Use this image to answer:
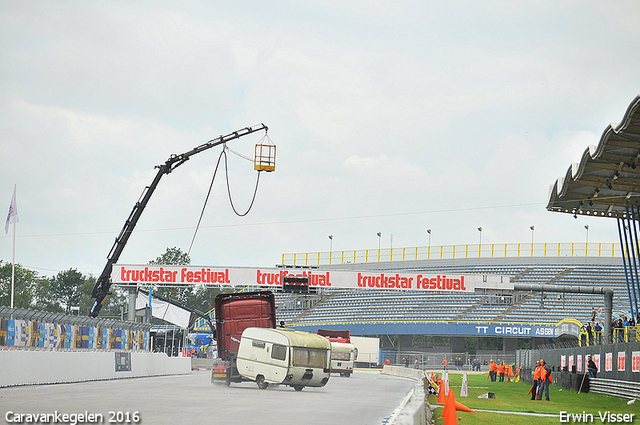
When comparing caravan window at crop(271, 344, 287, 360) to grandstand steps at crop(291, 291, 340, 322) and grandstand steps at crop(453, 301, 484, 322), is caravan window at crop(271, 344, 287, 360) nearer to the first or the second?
grandstand steps at crop(453, 301, 484, 322)

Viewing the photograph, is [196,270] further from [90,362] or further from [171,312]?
[90,362]

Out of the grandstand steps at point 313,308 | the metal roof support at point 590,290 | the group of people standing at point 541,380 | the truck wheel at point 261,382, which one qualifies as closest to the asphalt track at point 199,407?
the truck wheel at point 261,382

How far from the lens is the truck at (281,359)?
26.0 metres

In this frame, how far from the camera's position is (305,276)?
161 feet

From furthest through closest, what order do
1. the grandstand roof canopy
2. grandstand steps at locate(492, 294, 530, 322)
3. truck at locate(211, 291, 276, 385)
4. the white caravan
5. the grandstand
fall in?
grandstand steps at locate(492, 294, 530, 322) < the grandstand < the white caravan < truck at locate(211, 291, 276, 385) < the grandstand roof canopy

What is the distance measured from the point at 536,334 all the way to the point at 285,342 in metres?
42.8

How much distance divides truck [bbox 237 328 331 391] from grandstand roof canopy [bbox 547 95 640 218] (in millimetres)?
12882

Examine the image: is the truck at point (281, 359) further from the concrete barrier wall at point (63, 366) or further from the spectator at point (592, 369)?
the spectator at point (592, 369)

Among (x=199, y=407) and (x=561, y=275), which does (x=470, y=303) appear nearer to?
(x=561, y=275)

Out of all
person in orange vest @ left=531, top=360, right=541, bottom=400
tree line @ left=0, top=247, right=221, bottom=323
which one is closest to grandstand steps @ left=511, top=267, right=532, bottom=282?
person in orange vest @ left=531, top=360, right=541, bottom=400

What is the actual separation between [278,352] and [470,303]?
150 ft

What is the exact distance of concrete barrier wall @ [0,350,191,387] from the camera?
23.0 metres

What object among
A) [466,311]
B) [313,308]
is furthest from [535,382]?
[313,308]

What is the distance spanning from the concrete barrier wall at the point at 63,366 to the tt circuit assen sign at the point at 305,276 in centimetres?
1261
